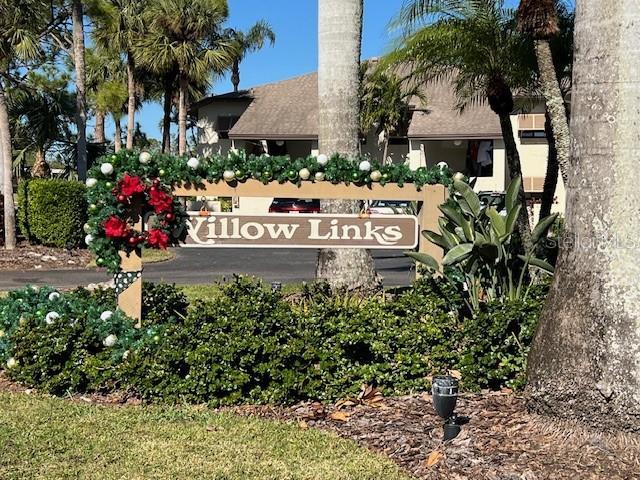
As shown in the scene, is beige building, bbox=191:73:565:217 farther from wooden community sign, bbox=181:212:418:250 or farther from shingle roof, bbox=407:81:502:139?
wooden community sign, bbox=181:212:418:250

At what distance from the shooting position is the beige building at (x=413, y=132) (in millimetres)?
Result: 28188

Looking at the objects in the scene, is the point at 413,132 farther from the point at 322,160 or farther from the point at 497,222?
the point at 497,222

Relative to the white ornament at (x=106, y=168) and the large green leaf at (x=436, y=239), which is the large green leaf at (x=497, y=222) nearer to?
the large green leaf at (x=436, y=239)

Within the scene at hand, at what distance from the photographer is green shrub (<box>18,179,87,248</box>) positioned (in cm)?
1880

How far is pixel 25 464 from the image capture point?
390 cm

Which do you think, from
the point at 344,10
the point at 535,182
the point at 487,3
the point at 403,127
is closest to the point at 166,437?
the point at 344,10

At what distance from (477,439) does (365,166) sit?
2.76m

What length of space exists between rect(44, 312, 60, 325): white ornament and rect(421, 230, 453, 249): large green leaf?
3055 mm

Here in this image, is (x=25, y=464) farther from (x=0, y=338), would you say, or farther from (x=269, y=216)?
(x=269, y=216)

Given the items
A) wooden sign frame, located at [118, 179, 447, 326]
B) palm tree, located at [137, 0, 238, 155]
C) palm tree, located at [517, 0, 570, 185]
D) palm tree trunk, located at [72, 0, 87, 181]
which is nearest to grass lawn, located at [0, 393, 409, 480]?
wooden sign frame, located at [118, 179, 447, 326]

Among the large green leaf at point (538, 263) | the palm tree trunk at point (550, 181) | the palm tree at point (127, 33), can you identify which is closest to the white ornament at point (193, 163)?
the large green leaf at point (538, 263)

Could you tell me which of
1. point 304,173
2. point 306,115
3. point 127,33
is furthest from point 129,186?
point 306,115

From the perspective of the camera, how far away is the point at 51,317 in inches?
223

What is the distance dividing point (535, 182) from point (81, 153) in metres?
16.6
